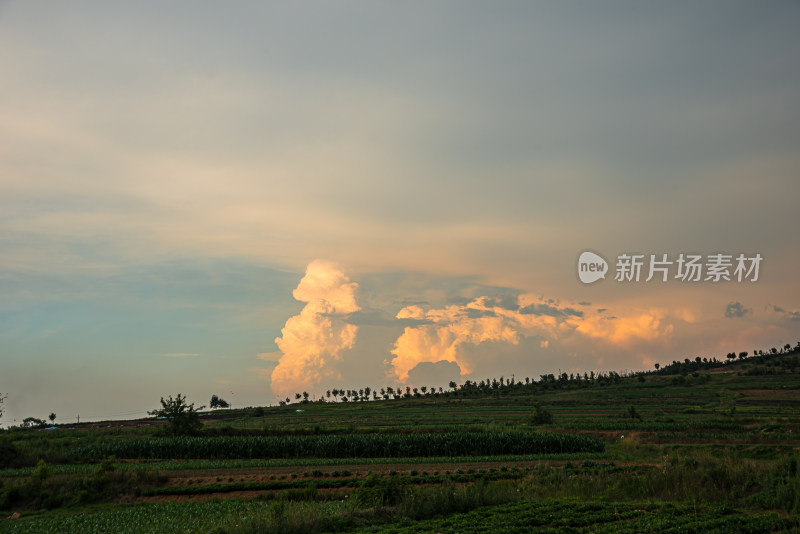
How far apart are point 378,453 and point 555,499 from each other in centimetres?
3001

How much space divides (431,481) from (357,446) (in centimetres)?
1930

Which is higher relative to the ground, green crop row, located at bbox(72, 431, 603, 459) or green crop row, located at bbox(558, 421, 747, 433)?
green crop row, located at bbox(72, 431, 603, 459)

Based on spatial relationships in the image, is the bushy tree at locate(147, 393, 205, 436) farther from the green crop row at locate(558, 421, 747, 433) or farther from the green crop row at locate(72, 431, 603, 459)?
the green crop row at locate(558, 421, 747, 433)

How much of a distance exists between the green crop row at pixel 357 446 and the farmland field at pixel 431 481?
111mm

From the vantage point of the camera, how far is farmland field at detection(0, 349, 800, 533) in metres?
18.9

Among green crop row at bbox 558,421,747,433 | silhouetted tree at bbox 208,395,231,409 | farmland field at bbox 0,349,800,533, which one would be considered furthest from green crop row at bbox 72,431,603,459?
silhouetted tree at bbox 208,395,231,409

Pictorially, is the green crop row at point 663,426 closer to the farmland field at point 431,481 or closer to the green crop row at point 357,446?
the farmland field at point 431,481

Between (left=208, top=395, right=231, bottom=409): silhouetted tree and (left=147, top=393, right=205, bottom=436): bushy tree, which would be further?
(left=208, top=395, right=231, bottom=409): silhouetted tree

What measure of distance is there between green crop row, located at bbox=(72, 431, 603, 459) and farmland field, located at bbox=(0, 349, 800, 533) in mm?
111

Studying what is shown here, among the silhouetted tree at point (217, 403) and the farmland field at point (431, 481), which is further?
the silhouetted tree at point (217, 403)

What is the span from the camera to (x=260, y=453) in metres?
51.2

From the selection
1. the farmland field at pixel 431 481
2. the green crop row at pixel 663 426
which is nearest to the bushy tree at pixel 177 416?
the farmland field at pixel 431 481

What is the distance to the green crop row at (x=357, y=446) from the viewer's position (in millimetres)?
48844

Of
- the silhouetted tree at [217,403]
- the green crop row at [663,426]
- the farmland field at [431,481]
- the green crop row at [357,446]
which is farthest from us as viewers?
the silhouetted tree at [217,403]
